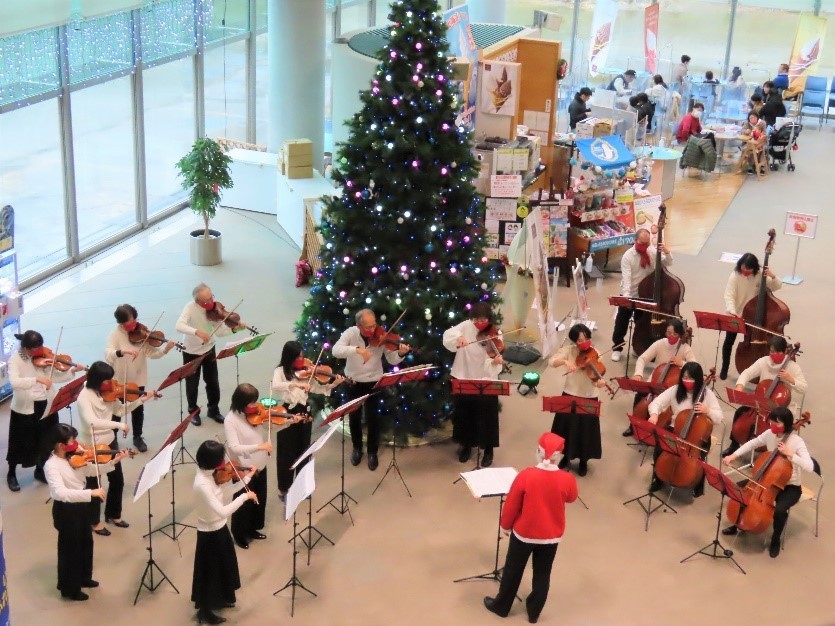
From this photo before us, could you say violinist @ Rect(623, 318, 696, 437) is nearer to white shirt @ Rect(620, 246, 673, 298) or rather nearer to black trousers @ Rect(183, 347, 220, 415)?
white shirt @ Rect(620, 246, 673, 298)

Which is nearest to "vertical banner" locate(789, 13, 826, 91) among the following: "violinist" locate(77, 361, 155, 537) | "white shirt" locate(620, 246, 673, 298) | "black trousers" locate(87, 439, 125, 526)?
"white shirt" locate(620, 246, 673, 298)

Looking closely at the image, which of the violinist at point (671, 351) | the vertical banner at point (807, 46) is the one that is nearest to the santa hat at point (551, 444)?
the violinist at point (671, 351)

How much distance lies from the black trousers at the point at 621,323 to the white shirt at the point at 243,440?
4.76 m

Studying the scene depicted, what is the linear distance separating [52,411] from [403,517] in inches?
104

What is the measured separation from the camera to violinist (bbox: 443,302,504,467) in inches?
342

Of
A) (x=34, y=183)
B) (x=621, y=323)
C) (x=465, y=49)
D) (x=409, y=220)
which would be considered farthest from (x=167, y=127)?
(x=409, y=220)

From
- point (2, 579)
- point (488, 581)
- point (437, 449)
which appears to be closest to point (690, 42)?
point (437, 449)

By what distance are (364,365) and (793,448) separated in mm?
3244

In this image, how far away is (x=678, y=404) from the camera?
845cm

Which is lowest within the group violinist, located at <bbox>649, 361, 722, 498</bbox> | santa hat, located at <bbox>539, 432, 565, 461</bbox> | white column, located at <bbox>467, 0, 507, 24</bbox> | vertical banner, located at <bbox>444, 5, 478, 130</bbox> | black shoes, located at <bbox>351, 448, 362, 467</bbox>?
black shoes, located at <bbox>351, 448, 362, 467</bbox>

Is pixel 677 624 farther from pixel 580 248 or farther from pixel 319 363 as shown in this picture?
pixel 580 248

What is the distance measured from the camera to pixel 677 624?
7.26 metres

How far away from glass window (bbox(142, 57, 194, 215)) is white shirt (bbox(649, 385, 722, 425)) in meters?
8.90

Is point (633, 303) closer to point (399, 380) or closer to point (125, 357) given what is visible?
point (399, 380)
